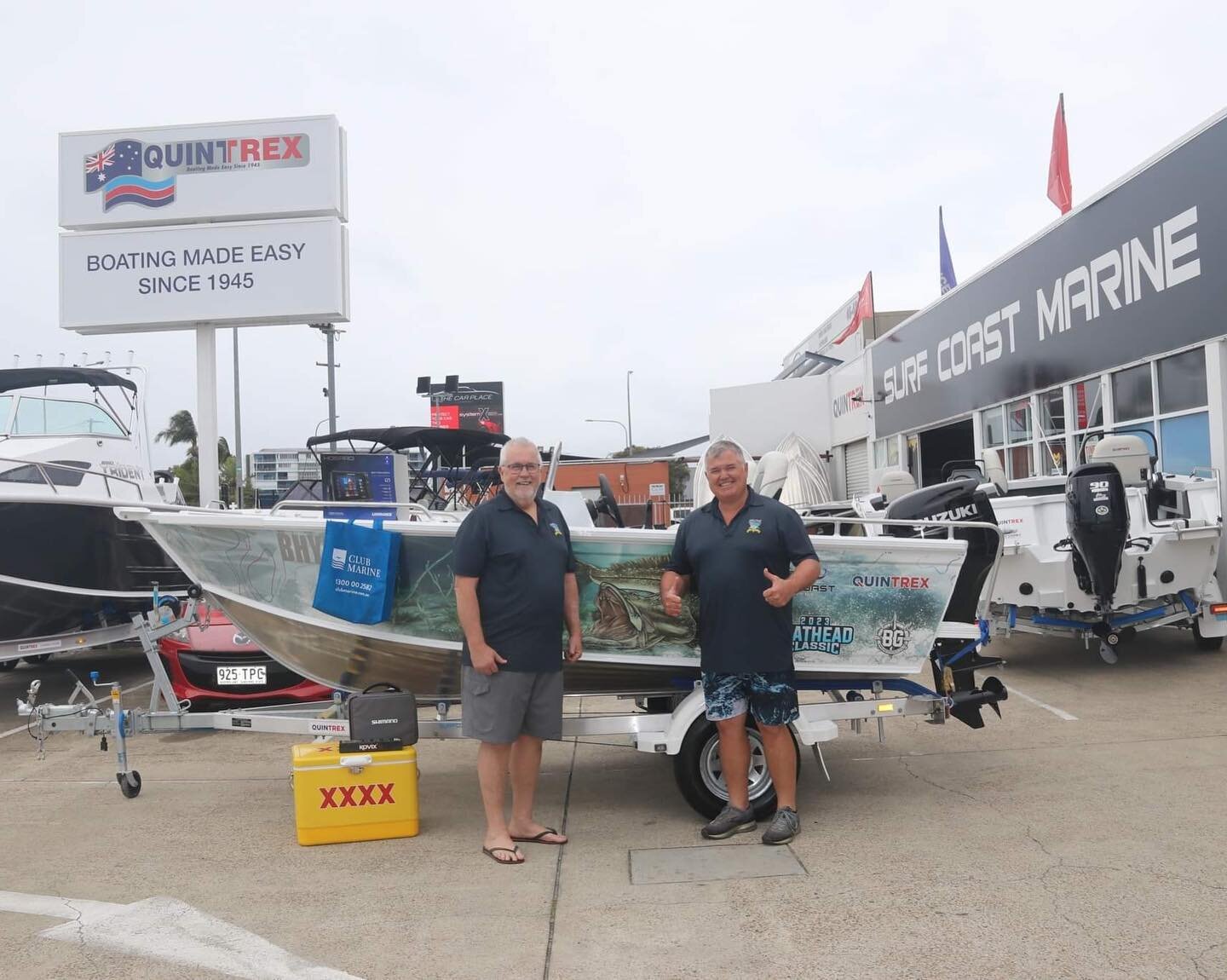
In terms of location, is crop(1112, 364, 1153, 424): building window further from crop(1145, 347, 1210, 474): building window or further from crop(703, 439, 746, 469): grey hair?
crop(703, 439, 746, 469): grey hair

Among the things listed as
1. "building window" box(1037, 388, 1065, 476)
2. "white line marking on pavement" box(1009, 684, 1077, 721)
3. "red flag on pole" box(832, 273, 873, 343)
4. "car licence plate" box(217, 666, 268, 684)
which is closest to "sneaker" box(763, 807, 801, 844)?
"white line marking on pavement" box(1009, 684, 1077, 721)

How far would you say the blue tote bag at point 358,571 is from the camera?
4.87m

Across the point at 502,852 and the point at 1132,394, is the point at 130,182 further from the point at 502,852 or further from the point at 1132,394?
the point at 502,852

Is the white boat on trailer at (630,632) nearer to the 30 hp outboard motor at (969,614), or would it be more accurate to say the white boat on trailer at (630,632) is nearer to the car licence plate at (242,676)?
the 30 hp outboard motor at (969,614)

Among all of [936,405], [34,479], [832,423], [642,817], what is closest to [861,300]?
[832,423]

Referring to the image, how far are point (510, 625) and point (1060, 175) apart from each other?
14975mm

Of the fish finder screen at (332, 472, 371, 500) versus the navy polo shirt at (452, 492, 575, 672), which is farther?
the fish finder screen at (332, 472, 371, 500)

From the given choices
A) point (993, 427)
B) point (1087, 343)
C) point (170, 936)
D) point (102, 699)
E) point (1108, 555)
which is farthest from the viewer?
point (993, 427)

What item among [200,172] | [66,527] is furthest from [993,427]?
[200,172]

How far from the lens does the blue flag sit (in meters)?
26.6

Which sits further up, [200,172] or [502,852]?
[200,172]

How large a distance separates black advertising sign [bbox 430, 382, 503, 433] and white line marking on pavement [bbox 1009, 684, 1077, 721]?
44.0 metres

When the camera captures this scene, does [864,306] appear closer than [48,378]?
No

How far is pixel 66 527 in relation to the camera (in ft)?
25.5
